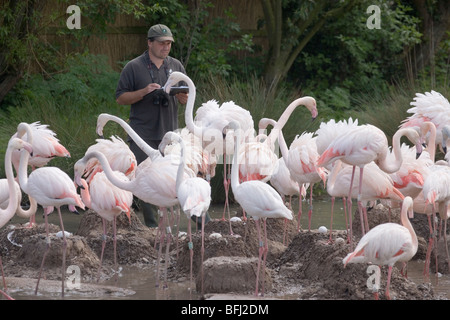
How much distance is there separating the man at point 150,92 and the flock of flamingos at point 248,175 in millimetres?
333

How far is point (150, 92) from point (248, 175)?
4.77ft

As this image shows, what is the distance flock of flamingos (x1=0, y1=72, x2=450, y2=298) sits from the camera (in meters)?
5.45

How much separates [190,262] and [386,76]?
418 inches

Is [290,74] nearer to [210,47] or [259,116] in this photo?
[210,47]

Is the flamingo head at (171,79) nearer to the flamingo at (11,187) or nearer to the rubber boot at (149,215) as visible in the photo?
the rubber boot at (149,215)

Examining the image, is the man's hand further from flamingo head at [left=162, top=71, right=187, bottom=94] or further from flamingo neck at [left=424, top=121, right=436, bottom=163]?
flamingo neck at [left=424, top=121, right=436, bottom=163]

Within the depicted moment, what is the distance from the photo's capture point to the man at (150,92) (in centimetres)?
755

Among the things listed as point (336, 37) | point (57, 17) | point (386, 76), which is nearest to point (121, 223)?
point (57, 17)

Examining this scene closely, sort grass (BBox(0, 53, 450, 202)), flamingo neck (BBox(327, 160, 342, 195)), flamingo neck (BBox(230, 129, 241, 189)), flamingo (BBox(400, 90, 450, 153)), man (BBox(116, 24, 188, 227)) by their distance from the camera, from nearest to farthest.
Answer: flamingo neck (BBox(230, 129, 241, 189))
flamingo neck (BBox(327, 160, 342, 195))
man (BBox(116, 24, 188, 227))
flamingo (BBox(400, 90, 450, 153))
grass (BBox(0, 53, 450, 202))

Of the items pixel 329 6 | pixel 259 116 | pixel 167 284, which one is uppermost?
pixel 329 6

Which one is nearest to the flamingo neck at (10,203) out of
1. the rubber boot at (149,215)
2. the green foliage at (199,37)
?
the rubber boot at (149,215)

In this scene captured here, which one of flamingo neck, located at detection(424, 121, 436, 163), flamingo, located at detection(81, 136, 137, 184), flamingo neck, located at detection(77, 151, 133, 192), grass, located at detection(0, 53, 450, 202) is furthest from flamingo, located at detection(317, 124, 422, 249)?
grass, located at detection(0, 53, 450, 202)

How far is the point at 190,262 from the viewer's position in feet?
19.7

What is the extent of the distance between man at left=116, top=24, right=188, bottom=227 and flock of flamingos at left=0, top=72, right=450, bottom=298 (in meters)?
0.33
